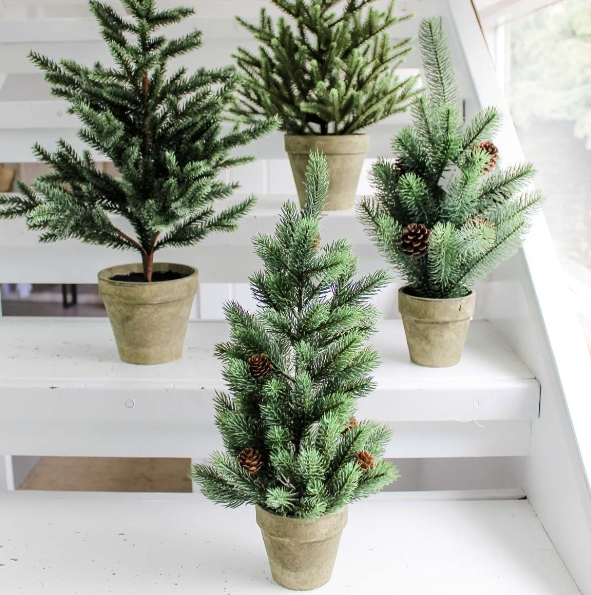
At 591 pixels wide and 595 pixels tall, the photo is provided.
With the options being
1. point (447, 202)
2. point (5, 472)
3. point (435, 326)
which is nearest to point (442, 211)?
point (447, 202)

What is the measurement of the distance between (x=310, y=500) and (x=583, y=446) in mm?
380

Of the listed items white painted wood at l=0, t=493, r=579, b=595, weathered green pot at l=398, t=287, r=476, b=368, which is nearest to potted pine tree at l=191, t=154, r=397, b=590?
white painted wood at l=0, t=493, r=579, b=595

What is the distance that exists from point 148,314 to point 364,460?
440mm

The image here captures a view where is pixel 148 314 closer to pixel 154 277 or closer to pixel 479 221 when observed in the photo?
pixel 154 277

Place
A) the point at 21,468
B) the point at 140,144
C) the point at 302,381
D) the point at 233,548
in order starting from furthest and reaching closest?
the point at 21,468 < the point at 140,144 < the point at 233,548 < the point at 302,381

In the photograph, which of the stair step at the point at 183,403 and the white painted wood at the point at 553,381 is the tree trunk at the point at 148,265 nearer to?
the stair step at the point at 183,403

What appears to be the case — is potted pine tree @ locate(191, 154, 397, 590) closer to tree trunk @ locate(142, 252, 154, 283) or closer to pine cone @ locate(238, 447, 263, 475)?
pine cone @ locate(238, 447, 263, 475)

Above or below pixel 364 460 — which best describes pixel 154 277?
above

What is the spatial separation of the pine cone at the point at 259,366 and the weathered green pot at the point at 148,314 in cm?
33

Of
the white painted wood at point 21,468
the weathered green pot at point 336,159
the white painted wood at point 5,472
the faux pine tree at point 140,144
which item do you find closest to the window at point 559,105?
the weathered green pot at point 336,159

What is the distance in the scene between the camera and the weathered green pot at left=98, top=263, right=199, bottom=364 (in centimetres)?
109

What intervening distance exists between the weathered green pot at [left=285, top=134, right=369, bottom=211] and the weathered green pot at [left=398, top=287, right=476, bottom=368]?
333 mm

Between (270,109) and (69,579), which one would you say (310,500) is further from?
(270,109)

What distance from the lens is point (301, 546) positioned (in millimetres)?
851
